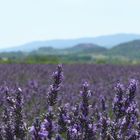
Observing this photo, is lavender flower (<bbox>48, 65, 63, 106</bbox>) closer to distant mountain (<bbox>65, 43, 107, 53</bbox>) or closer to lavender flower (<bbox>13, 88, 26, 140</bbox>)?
lavender flower (<bbox>13, 88, 26, 140</bbox>)

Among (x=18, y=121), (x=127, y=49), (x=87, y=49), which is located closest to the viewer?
(x=18, y=121)

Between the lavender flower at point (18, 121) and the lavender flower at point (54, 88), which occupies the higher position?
the lavender flower at point (54, 88)

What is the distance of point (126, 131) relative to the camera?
176 inches

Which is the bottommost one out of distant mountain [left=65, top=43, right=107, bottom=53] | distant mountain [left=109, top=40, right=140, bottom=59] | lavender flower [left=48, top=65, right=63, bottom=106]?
distant mountain [left=65, top=43, right=107, bottom=53]

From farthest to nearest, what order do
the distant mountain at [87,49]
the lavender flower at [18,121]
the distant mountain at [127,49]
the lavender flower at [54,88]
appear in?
the distant mountain at [87,49], the distant mountain at [127,49], the lavender flower at [54,88], the lavender flower at [18,121]

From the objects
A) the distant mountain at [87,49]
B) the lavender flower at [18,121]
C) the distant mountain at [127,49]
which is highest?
the lavender flower at [18,121]

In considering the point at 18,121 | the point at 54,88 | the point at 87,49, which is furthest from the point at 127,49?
the point at 18,121

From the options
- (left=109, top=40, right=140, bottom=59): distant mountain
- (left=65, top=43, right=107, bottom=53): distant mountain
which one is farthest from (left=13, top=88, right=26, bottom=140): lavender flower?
(left=65, top=43, right=107, bottom=53): distant mountain

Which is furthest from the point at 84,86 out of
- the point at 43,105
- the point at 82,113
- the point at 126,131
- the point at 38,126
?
the point at 43,105

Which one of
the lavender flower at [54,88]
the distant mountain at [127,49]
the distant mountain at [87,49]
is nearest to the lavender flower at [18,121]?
the lavender flower at [54,88]

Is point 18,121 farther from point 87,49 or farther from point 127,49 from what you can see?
point 87,49

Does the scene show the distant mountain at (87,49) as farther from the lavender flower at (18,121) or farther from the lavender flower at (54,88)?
the lavender flower at (18,121)

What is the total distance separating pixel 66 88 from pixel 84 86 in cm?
831

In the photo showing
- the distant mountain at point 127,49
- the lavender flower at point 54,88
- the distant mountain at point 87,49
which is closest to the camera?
the lavender flower at point 54,88
